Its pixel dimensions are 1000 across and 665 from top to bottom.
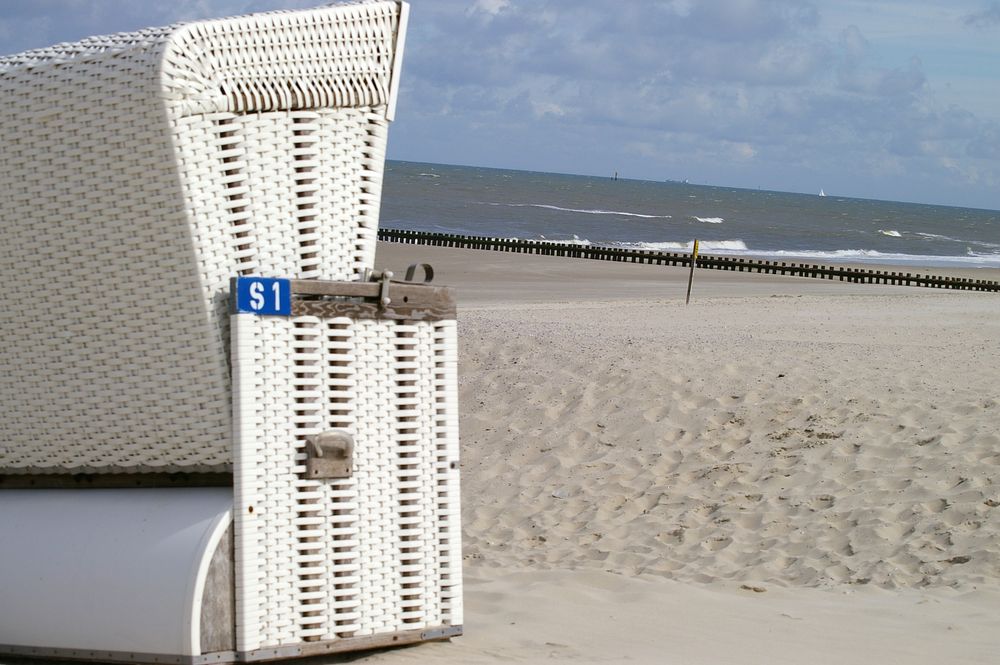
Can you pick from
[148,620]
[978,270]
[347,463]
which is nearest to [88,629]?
[148,620]

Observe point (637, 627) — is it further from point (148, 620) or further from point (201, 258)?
point (201, 258)

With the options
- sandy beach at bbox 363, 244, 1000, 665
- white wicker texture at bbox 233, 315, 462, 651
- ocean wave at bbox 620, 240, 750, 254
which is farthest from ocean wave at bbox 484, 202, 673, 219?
white wicker texture at bbox 233, 315, 462, 651

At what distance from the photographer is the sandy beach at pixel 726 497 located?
4133mm

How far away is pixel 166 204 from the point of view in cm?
321

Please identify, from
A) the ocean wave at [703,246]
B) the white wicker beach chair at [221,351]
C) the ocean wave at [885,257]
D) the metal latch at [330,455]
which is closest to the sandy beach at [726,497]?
the white wicker beach chair at [221,351]

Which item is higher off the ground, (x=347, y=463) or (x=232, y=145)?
(x=232, y=145)

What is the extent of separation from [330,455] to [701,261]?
1118 inches

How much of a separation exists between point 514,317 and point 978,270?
3146cm

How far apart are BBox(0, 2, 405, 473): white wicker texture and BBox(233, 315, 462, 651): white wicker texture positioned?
0.16 meters

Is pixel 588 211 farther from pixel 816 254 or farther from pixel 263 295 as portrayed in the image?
pixel 263 295

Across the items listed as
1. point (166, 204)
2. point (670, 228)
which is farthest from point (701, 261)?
point (670, 228)

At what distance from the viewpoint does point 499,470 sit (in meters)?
7.15

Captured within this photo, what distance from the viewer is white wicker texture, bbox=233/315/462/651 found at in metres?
3.30

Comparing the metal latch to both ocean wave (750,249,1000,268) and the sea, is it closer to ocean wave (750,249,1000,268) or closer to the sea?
the sea
